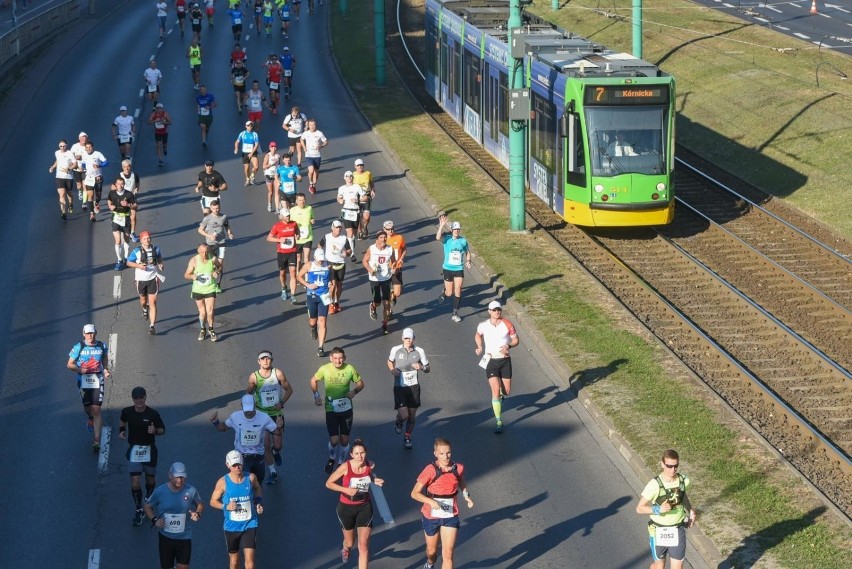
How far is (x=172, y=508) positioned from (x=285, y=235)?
33.4 feet

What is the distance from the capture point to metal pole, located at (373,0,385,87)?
45.5m

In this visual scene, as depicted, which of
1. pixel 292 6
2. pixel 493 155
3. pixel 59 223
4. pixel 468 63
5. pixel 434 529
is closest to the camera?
pixel 434 529

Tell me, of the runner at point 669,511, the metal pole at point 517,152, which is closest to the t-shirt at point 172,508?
the runner at point 669,511

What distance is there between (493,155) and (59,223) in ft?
36.1

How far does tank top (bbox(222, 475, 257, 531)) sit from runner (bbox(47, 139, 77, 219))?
16593mm

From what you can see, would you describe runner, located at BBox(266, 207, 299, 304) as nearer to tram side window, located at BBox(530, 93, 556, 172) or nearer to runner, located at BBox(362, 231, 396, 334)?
runner, located at BBox(362, 231, 396, 334)

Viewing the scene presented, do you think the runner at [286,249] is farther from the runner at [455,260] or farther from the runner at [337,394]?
the runner at [337,394]

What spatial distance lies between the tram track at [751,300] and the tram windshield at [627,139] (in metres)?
1.83

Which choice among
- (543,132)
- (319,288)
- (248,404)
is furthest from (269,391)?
(543,132)

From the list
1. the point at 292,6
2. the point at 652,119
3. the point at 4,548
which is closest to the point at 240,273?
the point at 652,119

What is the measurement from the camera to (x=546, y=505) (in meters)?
15.6

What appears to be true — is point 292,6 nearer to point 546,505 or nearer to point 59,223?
point 59,223

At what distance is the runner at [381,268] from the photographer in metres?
21.5

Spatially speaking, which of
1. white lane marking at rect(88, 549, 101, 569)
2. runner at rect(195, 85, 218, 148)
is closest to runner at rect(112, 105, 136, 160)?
runner at rect(195, 85, 218, 148)
